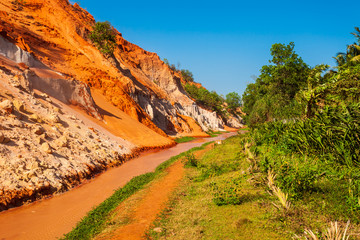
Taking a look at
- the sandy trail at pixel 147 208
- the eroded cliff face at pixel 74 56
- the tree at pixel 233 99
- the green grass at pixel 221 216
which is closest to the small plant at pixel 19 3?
the eroded cliff face at pixel 74 56

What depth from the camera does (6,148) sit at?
9688 mm

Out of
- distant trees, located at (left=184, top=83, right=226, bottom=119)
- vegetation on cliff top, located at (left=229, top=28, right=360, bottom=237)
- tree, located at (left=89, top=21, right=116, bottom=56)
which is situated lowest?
vegetation on cliff top, located at (left=229, top=28, right=360, bottom=237)

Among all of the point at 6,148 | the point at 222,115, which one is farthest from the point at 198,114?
the point at 6,148

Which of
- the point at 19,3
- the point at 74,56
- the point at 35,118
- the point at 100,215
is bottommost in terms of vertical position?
the point at 100,215

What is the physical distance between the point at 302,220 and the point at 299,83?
23164 mm

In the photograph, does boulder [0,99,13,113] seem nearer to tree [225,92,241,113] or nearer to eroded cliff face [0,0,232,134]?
eroded cliff face [0,0,232,134]

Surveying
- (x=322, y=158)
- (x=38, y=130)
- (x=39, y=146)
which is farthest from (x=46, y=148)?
(x=322, y=158)

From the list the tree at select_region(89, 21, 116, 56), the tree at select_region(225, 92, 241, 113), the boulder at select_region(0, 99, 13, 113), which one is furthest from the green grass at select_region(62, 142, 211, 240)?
the tree at select_region(225, 92, 241, 113)

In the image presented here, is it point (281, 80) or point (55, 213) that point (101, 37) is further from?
point (55, 213)

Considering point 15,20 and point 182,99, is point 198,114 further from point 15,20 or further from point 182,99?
point 15,20

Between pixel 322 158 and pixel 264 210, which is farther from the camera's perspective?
pixel 322 158

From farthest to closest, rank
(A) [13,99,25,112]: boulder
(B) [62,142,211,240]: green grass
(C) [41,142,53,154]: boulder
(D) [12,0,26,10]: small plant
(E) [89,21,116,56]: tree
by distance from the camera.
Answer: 1. (E) [89,21,116,56]: tree
2. (D) [12,0,26,10]: small plant
3. (A) [13,99,25,112]: boulder
4. (C) [41,142,53,154]: boulder
5. (B) [62,142,211,240]: green grass

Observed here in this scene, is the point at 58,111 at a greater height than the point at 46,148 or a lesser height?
greater

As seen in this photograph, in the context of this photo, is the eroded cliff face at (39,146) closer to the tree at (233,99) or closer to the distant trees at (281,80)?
the distant trees at (281,80)
